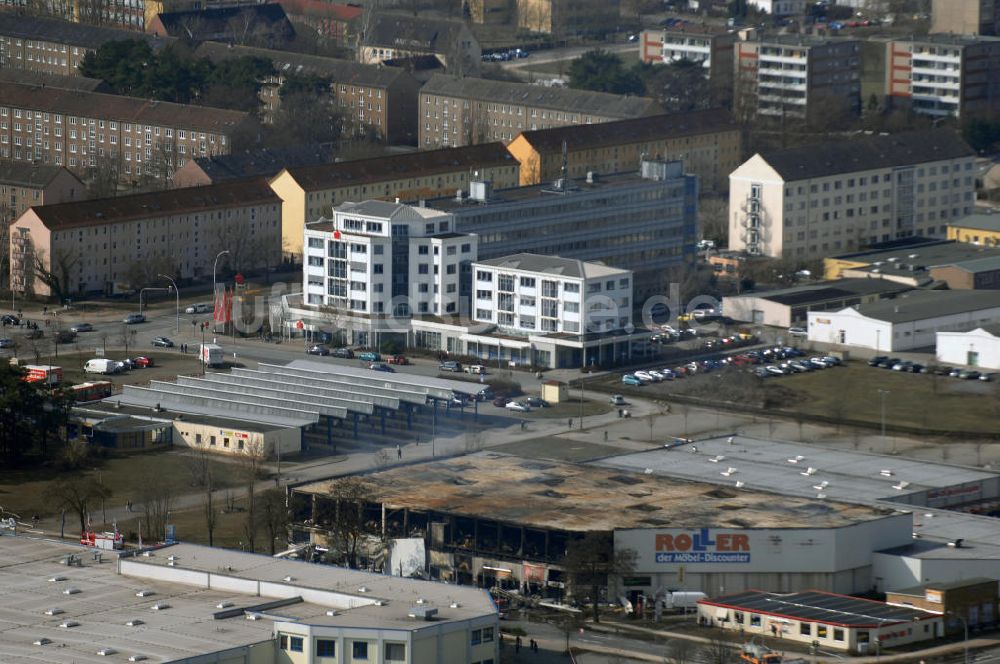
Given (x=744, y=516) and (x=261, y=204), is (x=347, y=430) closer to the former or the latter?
(x=744, y=516)

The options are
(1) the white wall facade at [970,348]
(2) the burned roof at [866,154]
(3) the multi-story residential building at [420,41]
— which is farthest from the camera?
(3) the multi-story residential building at [420,41]

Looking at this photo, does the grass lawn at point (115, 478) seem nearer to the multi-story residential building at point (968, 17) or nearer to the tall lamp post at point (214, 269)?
the tall lamp post at point (214, 269)

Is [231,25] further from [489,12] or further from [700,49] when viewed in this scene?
[700,49]

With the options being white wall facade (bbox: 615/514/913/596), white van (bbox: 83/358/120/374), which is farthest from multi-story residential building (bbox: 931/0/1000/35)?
white wall facade (bbox: 615/514/913/596)

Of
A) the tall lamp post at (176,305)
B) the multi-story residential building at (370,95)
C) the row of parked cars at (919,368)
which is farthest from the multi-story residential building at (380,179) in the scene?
the row of parked cars at (919,368)

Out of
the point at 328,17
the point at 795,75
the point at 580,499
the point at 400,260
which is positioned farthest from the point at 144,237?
the point at 328,17
